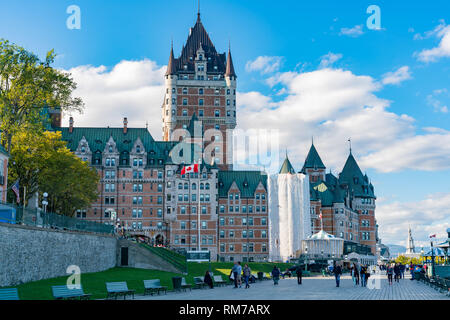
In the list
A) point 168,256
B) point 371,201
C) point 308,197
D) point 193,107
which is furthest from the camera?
point 371,201

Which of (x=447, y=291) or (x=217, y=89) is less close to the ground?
(x=217, y=89)

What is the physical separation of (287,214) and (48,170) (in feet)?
192

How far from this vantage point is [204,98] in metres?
117

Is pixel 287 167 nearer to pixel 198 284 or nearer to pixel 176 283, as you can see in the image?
pixel 198 284

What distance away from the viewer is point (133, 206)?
9662 centimetres

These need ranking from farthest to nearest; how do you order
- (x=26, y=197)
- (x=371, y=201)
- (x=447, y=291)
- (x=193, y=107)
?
(x=371, y=201) → (x=193, y=107) → (x=26, y=197) → (x=447, y=291)

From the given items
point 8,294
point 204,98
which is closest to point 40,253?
point 8,294

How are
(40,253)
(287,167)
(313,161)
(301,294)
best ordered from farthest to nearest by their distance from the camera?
(313,161) < (287,167) < (40,253) < (301,294)

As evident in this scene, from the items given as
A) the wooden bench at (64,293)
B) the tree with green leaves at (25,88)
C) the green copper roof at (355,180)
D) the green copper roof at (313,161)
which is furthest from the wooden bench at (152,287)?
the green copper roof at (355,180)

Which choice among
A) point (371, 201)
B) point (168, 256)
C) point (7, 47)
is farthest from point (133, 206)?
point (371, 201)

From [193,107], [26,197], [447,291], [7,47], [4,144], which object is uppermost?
[193,107]
